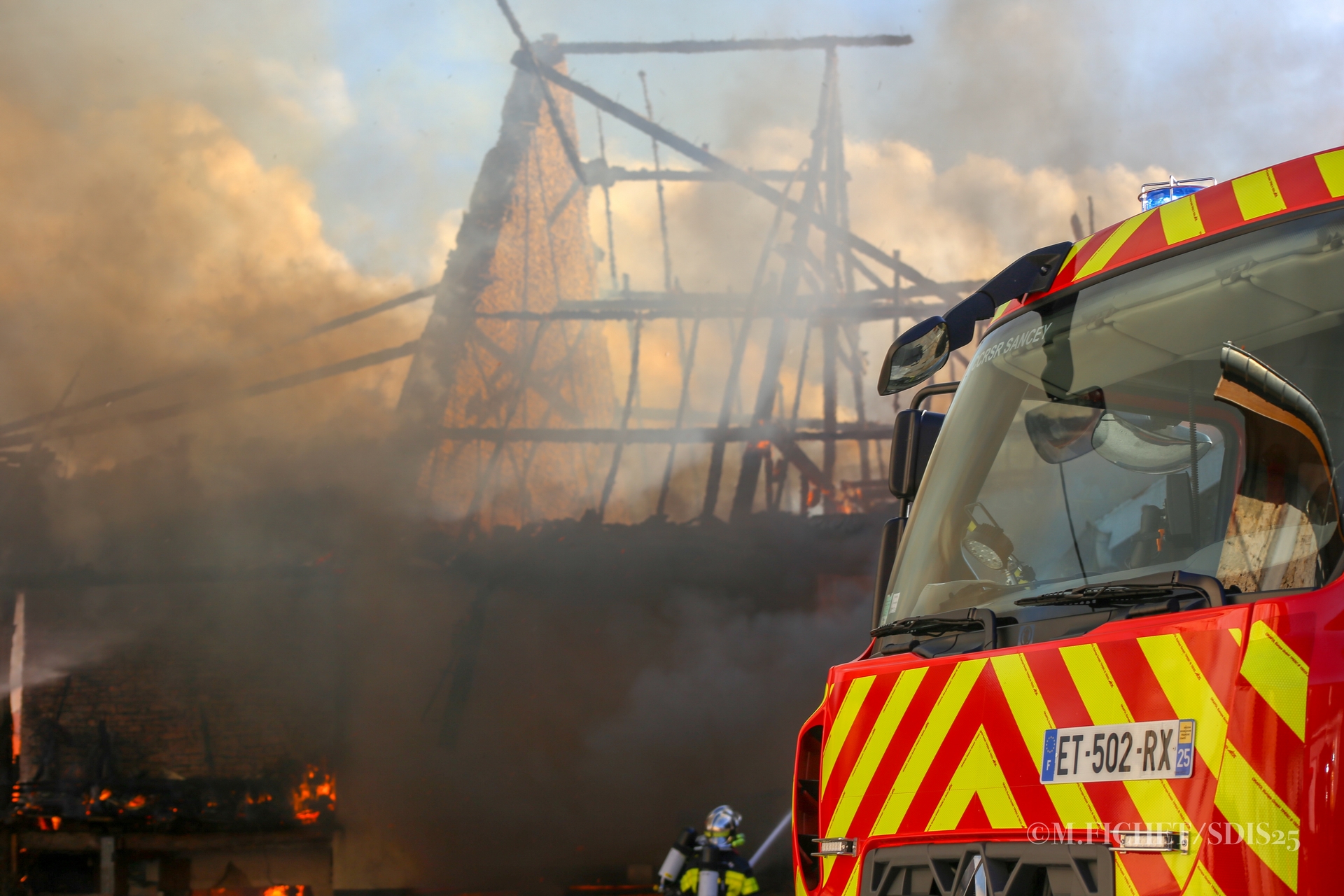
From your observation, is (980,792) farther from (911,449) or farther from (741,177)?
(741,177)

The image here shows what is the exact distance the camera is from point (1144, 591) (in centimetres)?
154

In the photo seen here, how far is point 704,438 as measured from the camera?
11.6 meters

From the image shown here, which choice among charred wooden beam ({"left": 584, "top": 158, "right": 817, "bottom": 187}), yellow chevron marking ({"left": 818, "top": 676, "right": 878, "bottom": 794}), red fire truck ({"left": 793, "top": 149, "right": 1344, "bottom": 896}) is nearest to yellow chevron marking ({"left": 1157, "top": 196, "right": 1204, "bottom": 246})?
red fire truck ({"left": 793, "top": 149, "right": 1344, "bottom": 896})

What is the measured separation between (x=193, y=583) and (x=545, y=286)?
5.65 m

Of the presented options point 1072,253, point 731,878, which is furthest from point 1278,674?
point 731,878

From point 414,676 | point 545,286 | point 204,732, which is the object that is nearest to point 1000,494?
point 414,676

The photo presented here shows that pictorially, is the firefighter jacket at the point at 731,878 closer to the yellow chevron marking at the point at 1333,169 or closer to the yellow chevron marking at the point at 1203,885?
the yellow chevron marking at the point at 1203,885

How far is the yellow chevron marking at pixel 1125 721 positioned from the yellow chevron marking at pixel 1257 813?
0.03 meters

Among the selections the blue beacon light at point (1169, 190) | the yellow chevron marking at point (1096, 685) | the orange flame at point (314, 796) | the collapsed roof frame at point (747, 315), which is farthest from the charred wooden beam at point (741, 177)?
the yellow chevron marking at point (1096, 685)

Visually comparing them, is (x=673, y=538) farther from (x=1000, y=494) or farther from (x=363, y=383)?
(x=1000, y=494)

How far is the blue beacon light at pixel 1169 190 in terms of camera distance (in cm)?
231

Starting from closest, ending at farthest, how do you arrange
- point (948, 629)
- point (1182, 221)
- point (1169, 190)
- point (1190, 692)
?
point (1190, 692) < point (1182, 221) < point (948, 629) < point (1169, 190)

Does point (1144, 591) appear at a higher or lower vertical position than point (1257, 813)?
higher

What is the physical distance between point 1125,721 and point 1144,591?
192 millimetres
